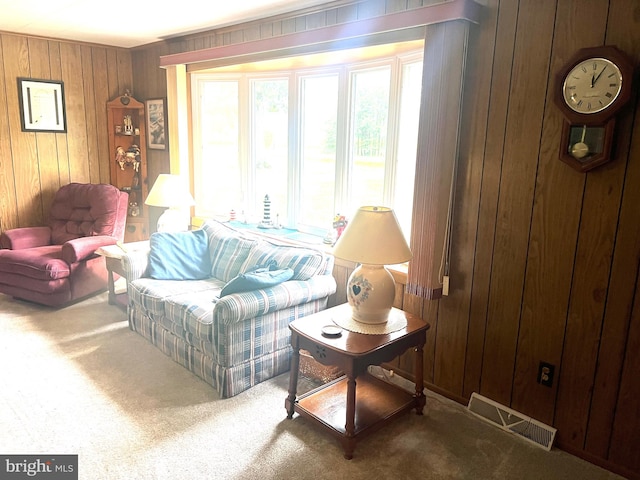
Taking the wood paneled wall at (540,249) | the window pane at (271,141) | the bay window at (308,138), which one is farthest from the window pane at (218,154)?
the wood paneled wall at (540,249)

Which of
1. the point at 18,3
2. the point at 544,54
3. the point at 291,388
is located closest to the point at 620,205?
the point at 544,54

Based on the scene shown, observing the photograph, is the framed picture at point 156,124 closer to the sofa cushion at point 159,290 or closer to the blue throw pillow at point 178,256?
the blue throw pillow at point 178,256

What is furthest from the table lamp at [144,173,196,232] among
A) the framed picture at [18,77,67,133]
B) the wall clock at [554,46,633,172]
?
the wall clock at [554,46,633,172]

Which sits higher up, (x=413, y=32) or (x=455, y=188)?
(x=413, y=32)

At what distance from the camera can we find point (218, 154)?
4.56 metres

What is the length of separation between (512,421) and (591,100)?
159 cm

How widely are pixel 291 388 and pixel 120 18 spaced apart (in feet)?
10.2

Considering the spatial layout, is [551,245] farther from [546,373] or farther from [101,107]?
[101,107]

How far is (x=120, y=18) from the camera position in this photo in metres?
3.66

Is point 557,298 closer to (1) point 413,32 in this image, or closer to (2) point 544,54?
(2) point 544,54

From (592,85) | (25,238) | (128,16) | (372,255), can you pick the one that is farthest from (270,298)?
(25,238)

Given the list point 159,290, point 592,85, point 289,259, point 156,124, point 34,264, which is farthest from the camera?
point 156,124

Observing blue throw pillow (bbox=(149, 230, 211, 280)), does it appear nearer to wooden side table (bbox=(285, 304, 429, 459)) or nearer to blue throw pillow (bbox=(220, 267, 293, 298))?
blue throw pillow (bbox=(220, 267, 293, 298))

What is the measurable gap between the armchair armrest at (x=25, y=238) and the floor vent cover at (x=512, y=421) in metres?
3.91
